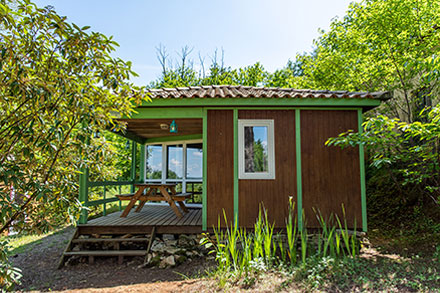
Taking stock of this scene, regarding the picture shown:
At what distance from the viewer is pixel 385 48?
6.75 metres

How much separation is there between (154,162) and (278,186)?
14.8ft

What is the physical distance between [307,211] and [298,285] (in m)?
2.08

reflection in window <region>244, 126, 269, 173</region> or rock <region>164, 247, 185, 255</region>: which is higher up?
reflection in window <region>244, 126, 269, 173</region>

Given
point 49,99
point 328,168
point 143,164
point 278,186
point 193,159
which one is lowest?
Result: point 278,186

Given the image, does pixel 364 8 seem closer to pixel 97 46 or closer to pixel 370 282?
pixel 370 282

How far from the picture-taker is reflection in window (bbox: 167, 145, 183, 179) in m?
8.07

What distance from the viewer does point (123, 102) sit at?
2648 millimetres

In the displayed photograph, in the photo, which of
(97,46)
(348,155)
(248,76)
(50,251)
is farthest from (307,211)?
(248,76)

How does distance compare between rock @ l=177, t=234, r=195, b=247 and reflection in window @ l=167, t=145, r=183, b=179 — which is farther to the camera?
reflection in window @ l=167, t=145, r=183, b=179

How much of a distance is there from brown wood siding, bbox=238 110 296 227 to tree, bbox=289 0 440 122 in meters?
2.45

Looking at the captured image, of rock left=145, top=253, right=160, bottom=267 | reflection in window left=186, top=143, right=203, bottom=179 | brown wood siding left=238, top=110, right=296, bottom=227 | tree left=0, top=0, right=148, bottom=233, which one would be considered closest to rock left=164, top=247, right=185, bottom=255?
rock left=145, top=253, right=160, bottom=267

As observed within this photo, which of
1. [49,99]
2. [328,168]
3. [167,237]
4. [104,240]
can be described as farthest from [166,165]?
[49,99]

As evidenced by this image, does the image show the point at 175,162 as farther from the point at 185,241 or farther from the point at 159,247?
the point at 159,247

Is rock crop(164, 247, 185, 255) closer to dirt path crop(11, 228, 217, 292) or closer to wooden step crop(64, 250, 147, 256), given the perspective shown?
dirt path crop(11, 228, 217, 292)
